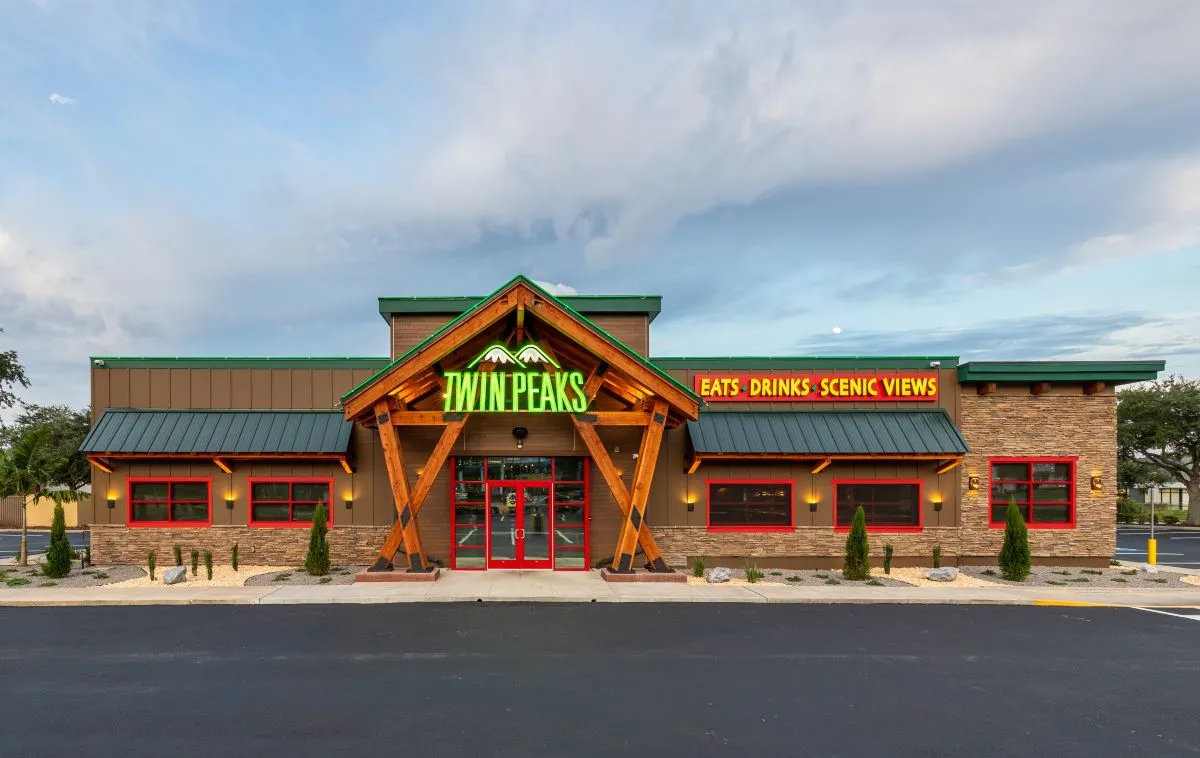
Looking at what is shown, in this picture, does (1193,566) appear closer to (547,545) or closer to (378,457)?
(547,545)

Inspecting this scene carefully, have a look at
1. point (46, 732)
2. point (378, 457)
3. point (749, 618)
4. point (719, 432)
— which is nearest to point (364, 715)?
point (46, 732)

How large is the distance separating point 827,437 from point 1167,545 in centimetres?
2226

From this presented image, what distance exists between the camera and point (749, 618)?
1427 centimetres

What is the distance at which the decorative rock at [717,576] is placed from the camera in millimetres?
18034

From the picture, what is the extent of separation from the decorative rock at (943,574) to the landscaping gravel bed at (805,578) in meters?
1.21

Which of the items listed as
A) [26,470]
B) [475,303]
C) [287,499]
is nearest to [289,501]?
[287,499]

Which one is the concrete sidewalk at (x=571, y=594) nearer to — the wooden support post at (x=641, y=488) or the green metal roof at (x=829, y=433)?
the wooden support post at (x=641, y=488)

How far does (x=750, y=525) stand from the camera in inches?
805

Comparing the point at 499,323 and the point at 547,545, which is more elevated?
the point at 499,323

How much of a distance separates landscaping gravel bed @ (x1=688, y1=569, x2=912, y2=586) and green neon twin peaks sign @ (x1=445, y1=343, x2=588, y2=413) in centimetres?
655

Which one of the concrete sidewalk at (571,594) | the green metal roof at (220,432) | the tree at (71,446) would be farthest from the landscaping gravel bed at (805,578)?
the tree at (71,446)

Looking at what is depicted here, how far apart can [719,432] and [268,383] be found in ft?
49.3

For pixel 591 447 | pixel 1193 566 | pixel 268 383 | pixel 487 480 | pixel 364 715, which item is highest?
pixel 268 383

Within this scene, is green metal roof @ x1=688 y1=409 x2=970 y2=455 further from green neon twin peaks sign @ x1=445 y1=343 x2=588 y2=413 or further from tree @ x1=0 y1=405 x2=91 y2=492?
tree @ x1=0 y1=405 x2=91 y2=492
